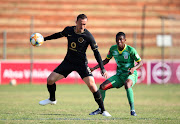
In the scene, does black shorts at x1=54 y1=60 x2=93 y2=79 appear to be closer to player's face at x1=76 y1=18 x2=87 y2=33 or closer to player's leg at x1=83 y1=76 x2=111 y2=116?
player's leg at x1=83 y1=76 x2=111 y2=116

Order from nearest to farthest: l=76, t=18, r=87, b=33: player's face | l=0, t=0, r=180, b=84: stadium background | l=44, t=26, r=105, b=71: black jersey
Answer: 1. l=76, t=18, r=87, b=33: player's face
2. l=44, t=26, r=105, b=71: black jersey
3. l=0, t=0, r=180, b=84: stadium background

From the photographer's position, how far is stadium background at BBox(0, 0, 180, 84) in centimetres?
2369

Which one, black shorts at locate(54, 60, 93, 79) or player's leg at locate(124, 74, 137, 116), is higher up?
black shorts at locate(54, 60, 93, 79)

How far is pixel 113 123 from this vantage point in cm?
718

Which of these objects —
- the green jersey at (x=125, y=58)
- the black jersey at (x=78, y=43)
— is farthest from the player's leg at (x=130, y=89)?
the black jersey at (x=78, y=43)

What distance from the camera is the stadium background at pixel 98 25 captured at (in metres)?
23.7

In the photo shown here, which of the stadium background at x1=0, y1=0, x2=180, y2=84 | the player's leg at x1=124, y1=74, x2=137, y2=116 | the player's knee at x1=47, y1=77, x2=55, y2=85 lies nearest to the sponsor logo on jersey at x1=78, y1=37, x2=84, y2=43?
the player's knee at x1=47, y1=77, x2=55, y2=85

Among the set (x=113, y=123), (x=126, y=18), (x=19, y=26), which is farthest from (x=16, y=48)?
(x=113, y=123)

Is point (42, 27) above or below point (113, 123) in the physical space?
above

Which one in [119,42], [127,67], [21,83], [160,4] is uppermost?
[160,4]

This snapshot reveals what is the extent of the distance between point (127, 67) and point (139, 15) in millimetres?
19551

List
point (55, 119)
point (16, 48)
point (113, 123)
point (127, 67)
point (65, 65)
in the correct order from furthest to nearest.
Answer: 1. point (16, 48)
2. point (127, 67)
3. point (65, 65)
4. point (55, 119)
5. point (113, 123)

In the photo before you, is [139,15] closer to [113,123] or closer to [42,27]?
[42,27]

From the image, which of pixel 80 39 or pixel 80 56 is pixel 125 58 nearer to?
pixel 80 56
